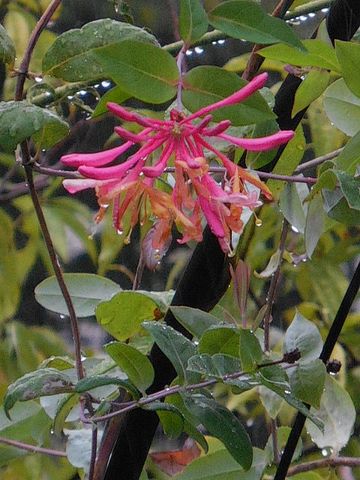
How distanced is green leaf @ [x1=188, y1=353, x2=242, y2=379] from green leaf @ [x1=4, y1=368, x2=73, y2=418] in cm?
6

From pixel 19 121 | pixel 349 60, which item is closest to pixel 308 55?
pixel 349 60

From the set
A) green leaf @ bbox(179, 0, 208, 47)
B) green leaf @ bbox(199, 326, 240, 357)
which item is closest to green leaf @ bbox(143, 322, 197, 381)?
green leaf @ bbox(199, 326, 240, 357)

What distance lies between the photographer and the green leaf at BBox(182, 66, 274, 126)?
11.2 inches

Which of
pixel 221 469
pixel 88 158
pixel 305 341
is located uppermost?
pixel 88 158

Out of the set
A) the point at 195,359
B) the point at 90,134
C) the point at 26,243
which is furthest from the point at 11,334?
the point at 195,359

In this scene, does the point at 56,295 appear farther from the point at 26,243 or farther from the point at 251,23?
the point at 26,243

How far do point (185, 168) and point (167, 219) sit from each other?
0.02m

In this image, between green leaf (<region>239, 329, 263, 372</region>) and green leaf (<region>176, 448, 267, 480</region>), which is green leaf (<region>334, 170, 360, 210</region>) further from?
green leaf (<region>176, 448, 267, 480</region>)

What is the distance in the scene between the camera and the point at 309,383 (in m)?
0.32

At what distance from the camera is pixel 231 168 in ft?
0.93

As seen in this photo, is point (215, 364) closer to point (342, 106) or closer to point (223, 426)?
point (223, 426)

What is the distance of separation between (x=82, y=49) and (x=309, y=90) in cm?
10

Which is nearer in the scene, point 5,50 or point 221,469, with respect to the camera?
point 5,50

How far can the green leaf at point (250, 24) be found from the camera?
263 mm
